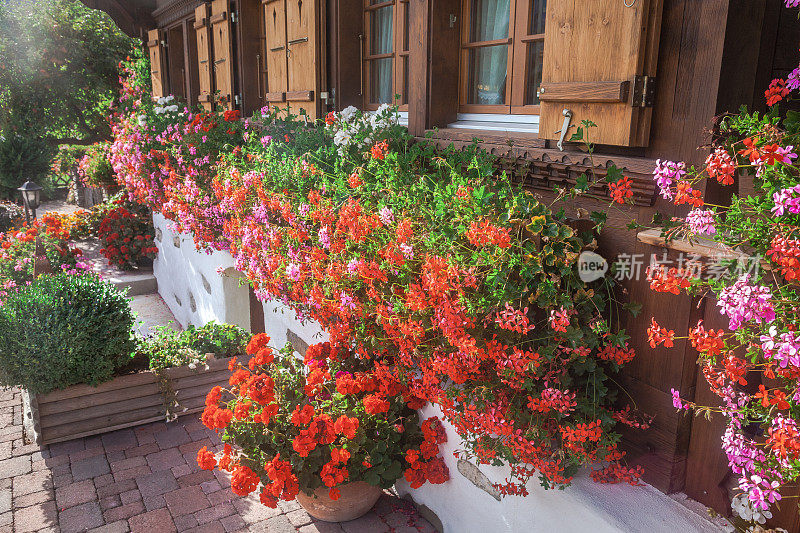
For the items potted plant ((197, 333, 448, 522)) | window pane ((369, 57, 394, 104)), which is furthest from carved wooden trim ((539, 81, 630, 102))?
window pane ((369, 57, 394, 104))

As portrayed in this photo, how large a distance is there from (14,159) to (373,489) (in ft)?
43.6

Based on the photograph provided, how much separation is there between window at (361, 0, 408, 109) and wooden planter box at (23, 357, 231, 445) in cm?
242

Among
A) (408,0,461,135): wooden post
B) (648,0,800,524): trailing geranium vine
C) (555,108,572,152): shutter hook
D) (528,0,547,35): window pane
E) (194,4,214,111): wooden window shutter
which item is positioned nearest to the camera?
(648,0,800,524): trailing geranium vine

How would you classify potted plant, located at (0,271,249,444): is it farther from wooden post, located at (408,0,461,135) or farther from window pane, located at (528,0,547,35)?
window pane, located at (528,0,547,35)

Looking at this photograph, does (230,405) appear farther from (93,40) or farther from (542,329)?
(93,40)

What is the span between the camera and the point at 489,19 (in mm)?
3480

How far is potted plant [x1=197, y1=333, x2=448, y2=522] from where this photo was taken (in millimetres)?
3170

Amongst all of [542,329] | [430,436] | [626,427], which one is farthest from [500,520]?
[542,329]

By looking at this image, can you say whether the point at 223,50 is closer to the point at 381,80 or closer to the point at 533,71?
the point at 381,80

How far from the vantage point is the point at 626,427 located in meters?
2.65

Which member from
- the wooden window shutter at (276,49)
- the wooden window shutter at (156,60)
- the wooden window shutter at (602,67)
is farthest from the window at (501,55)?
the wooden window shutter at (156,60)

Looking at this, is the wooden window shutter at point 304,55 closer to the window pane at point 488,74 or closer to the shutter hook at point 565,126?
the window pane at point 488,74

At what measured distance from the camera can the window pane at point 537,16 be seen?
3.10 meters

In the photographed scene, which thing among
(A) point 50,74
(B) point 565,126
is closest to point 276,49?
(B) point 565,126
